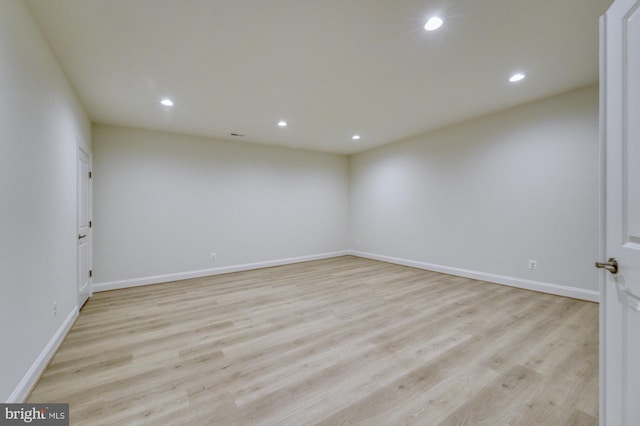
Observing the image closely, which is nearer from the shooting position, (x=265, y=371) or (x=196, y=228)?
(x=265, y=371)

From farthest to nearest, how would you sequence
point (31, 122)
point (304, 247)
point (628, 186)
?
point (304, 247)
point (31, 122)
point (628, 186)

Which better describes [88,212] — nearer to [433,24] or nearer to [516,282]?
[433,24]

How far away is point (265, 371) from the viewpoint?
1.97m

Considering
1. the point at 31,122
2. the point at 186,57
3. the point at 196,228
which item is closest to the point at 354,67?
the point at 186,57

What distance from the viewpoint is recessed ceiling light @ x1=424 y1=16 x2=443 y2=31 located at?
6.54ft

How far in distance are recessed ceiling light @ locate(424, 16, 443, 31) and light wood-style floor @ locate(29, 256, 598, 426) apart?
2.68 m

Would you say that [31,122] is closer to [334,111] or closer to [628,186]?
[334,111]

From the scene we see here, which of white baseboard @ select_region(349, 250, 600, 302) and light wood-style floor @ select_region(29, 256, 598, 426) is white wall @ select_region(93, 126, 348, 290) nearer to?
light wood-style floor @ select_region(29, 256, 598, 426)

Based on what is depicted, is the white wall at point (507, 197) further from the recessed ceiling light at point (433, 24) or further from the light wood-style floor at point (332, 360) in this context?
the recessed ceiling light at point (433, 24)

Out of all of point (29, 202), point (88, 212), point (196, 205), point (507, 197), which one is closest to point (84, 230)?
point (88, 212)

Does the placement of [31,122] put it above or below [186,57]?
below

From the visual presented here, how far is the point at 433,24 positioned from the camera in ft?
6.73

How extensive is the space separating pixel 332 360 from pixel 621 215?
76.6 inches

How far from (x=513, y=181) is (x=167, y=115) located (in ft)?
17.3
